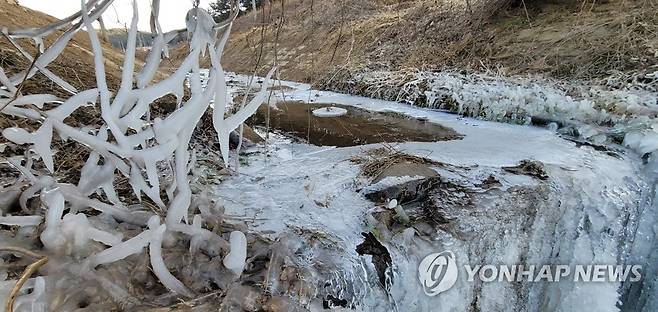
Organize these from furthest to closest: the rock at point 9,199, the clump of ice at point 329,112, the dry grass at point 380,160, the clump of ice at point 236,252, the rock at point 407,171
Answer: the clump of ice at point 329,112 → the dry grass at point 380,160 → the rock at point 407,171 → the rock at point 9,199 → the clump of ice at point 236,252

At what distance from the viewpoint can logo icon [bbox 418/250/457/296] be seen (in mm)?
1893

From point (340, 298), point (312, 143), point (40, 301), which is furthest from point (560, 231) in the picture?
point (40, 301)

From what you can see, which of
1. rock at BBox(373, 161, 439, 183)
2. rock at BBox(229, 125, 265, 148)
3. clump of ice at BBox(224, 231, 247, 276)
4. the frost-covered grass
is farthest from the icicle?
rock at BBox(229, 125, 265, 148)

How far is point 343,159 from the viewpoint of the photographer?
2.92 metres

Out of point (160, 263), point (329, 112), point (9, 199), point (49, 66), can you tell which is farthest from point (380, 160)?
point (49, 66)

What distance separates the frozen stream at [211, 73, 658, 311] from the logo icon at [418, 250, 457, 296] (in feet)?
0.09

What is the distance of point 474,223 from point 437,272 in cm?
37

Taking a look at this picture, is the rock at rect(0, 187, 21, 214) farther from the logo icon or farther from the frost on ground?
the logo icon

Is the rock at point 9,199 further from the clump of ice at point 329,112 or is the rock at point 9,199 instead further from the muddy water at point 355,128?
the clump of ice at point 329,112

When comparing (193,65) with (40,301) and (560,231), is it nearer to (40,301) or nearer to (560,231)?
(40,301)

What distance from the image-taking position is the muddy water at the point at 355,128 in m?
3.70

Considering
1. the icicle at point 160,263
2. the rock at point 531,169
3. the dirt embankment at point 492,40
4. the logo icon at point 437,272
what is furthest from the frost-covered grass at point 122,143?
the rock at point 531,169
